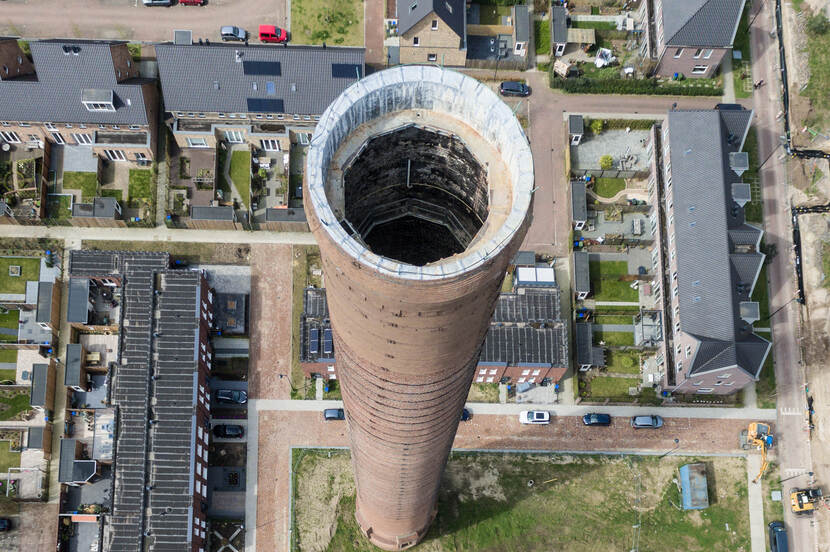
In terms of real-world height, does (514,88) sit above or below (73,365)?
above

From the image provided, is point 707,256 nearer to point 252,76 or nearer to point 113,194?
point 252,76

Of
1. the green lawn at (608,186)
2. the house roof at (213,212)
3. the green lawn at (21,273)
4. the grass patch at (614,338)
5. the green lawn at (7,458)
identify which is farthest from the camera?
the green lawn at (608,186)

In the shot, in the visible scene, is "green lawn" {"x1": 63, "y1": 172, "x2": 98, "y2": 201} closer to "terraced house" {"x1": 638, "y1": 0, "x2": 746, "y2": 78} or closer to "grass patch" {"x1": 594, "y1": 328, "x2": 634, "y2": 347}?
"grass patch" {"x1": 594, "y1": 328, "x2": 634, "y2": 347}

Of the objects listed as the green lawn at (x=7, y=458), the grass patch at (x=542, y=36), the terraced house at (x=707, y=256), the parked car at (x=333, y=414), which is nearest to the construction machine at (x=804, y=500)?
the terraced house at (x=707, y=256)

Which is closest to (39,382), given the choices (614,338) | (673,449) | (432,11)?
(432,11)

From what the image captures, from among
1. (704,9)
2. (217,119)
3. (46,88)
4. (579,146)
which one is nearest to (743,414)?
(579,146)

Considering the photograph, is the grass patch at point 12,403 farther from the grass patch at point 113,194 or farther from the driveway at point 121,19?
the driveway at point 121,19

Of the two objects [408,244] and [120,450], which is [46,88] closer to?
[120,450]
